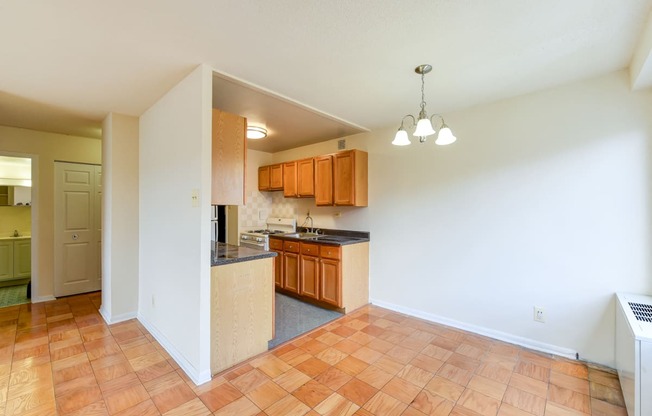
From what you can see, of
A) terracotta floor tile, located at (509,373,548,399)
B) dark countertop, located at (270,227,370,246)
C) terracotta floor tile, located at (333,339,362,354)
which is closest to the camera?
terracotta floor tile, located at (509,373,548,399)

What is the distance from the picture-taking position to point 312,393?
6.40 ft

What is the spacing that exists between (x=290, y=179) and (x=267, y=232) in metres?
0.98

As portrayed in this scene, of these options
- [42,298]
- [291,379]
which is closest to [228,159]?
[291,379]

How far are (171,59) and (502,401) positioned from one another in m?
3.30

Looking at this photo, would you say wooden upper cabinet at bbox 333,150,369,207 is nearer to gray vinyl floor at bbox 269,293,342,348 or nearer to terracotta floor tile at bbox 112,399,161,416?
gray vinyl floor at bbox 269,293,342,348

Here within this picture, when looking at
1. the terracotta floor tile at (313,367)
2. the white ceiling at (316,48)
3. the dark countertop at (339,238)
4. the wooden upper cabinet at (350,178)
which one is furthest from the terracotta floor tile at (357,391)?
the white ceiling at (316,48)

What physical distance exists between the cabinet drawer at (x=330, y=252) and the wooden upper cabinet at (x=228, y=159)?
1396 millimetres

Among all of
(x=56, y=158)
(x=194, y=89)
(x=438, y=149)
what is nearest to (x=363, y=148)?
(x=438, y=149)

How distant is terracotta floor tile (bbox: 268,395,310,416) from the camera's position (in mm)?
1754

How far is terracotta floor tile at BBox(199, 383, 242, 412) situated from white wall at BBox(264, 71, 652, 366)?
217cm

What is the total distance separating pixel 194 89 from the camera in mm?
2168

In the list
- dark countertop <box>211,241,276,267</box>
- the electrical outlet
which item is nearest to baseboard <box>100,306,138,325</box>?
dark countertop <box>211,241,276,267</box>

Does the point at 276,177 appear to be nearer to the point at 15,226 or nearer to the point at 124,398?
the point at 124,398

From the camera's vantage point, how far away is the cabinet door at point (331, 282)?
3.38 meters
